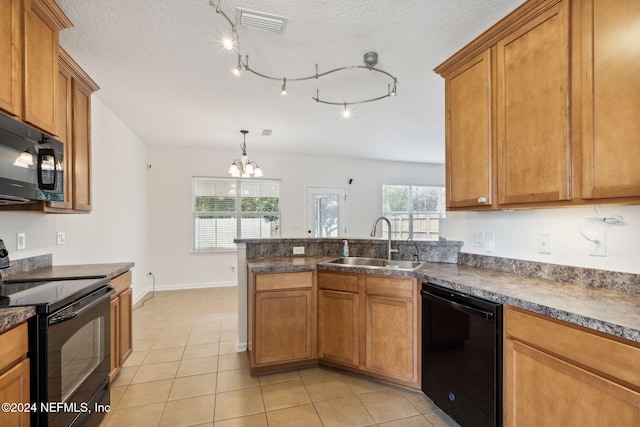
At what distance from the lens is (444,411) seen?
1.87 meters

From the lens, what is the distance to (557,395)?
4.14 feet

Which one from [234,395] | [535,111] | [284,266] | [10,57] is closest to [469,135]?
Result: [535,111]

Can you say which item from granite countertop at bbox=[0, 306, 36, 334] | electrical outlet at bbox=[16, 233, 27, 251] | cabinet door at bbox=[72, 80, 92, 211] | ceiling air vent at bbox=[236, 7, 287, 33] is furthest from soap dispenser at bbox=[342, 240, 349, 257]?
electrical outlet at bbox=[16, 233, 27, 251]

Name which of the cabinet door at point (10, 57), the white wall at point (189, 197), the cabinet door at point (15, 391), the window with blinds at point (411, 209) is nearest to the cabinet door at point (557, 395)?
the cabinet door at point (15, 391)

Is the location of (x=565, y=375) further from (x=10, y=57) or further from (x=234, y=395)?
(x=10, y=57)

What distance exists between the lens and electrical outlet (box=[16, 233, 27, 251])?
212 centimetres

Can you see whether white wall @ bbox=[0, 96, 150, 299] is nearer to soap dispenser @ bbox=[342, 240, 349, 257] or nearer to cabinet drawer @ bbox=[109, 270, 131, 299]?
cabinet drawer @ bbox=[109, 270, 131, 299]

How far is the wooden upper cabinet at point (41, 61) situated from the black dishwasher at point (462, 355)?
261 cm

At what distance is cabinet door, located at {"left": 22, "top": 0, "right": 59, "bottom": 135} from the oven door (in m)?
1.09

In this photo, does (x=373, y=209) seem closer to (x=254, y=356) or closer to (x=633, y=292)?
(x=254, y=356)

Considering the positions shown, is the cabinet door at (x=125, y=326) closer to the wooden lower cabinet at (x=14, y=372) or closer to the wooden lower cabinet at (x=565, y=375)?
the wooden lower cabinet at (x=14, y=372)

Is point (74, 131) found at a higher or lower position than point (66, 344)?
higher

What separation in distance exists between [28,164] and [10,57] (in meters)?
0.53

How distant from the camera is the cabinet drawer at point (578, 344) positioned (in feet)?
3.38
